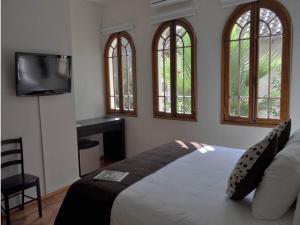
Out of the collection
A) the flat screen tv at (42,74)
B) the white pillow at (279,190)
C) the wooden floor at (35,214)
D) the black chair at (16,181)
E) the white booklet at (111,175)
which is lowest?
the wooden floor at (35,214)

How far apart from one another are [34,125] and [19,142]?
0.91 ft

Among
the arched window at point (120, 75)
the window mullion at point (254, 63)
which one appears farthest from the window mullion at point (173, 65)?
the window mullion at point (254, 63)

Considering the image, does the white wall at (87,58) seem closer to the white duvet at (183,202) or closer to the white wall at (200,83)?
the white wall at (200,83)

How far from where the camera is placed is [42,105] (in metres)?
3.08

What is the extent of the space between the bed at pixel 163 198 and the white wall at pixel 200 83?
1.14 m

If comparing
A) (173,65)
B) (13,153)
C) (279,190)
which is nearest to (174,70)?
(173,65)

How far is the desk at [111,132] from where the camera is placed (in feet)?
13.2

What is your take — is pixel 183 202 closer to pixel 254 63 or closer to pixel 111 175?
pixel 111 175

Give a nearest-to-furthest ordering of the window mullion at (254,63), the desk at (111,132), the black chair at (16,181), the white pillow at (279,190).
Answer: the white pillow at (279,190)
the black chair at (16,181)
the window mullion at (254,63)
the desk at (111,132)

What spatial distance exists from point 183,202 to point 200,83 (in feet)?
7.57

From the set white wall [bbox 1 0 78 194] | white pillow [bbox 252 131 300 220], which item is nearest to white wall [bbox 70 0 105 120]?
white wall [bbox 1 0 78 194]

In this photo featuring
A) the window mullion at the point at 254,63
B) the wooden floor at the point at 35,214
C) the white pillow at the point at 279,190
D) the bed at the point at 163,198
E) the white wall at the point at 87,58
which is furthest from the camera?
the white wall at the point at 87,58

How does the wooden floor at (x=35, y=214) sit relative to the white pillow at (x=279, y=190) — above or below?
below

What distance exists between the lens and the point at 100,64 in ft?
15.4
